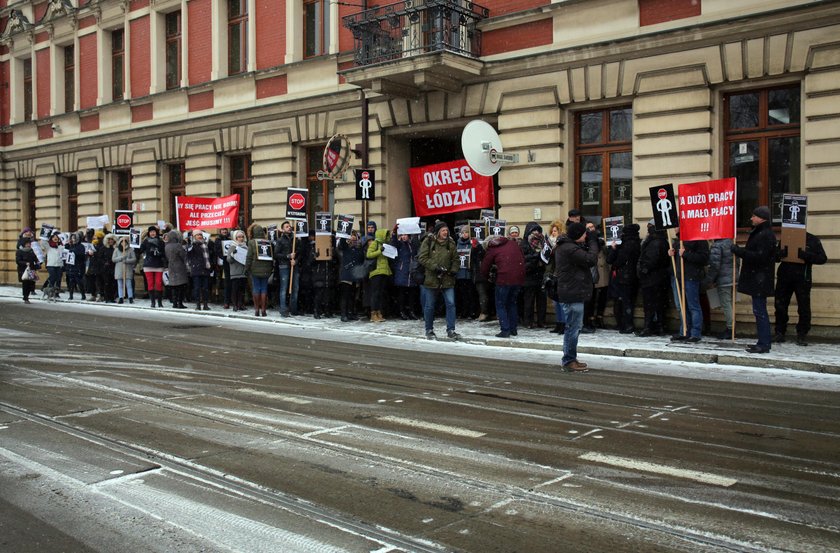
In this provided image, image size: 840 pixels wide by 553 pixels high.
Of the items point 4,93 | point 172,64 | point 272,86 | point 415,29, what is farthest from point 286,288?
point 4,93

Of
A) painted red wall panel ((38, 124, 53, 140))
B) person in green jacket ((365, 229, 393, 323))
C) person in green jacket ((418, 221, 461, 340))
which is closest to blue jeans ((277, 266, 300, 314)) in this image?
person in green jacket ((365, 229, 393, 323))

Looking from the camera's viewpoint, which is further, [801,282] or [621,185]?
[621,185]

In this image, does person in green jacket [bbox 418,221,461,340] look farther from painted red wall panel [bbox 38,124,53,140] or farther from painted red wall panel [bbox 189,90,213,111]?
painted red wall panel [bbox 38,124,53,140]

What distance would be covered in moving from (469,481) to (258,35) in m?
20.1

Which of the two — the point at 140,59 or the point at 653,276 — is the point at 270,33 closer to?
the point at 140,59

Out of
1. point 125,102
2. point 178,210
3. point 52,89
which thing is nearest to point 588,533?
point 178,210

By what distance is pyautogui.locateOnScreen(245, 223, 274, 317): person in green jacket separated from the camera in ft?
60.0

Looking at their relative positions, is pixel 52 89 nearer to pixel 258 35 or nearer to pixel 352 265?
pixel 258 35

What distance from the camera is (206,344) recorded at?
13.4 meters

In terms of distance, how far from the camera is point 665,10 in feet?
50.4

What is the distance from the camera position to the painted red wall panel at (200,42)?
24.8m

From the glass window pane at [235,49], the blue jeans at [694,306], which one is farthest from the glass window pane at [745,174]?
the glass window pane at [235,49]

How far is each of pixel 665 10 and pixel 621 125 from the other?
7.56ft

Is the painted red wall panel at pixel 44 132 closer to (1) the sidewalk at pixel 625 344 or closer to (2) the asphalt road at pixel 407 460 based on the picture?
(1) the sidewalk at pixel 625 344
